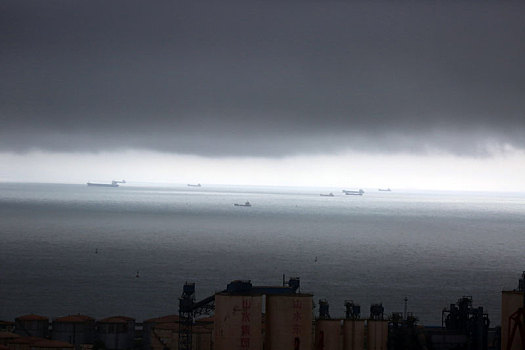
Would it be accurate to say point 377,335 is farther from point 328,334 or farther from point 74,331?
point 74,331

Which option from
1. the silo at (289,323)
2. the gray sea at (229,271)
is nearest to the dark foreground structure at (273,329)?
the silo at (289,323)

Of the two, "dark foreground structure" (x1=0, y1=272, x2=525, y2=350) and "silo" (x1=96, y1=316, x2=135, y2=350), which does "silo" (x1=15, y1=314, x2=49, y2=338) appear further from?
"silo" (x1=96, y1=316, x2=135, y2=350)

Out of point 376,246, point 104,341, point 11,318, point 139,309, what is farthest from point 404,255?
point 104,341

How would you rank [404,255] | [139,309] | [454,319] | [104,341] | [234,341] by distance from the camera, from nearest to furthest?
[234,341] → [454,319] → [104,341] → [139,309] → [404,255]

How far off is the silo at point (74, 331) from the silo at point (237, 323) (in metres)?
24.1

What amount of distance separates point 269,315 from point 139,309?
158 ft

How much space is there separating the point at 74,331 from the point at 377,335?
26520 millimetres

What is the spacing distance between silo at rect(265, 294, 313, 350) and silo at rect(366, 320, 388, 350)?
9.26m

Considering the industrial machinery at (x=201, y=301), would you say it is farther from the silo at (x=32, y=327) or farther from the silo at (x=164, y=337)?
the silo at (x=32, y=327)

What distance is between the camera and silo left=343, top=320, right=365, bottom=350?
5703cm

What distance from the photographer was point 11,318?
89000mm

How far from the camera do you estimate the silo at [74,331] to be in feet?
225

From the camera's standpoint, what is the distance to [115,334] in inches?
2714

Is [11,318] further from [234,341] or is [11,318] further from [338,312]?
[234,341]
